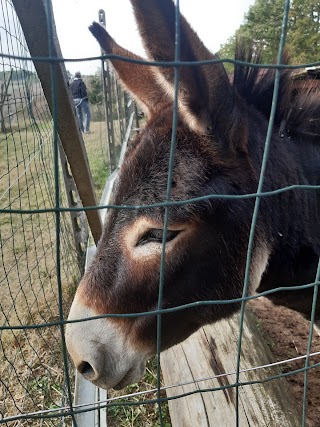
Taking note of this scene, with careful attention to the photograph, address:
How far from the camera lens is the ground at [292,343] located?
2742 millimetres

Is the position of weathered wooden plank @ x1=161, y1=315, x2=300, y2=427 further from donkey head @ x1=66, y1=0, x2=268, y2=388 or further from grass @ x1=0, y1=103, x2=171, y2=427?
donkey head @ x1=66, y1=0, x2=268, y2=388

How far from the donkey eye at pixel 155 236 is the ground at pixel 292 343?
1.89 m

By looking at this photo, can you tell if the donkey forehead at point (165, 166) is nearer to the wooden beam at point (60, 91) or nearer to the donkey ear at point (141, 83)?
the donkey ear at point (141, 83)

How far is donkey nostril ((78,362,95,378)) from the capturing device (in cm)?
Result: 155

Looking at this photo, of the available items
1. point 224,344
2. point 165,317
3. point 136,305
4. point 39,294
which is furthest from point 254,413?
point 39,294

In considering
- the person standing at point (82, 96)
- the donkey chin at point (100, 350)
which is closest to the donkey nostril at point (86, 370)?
the donkey chin at point (100, 350)

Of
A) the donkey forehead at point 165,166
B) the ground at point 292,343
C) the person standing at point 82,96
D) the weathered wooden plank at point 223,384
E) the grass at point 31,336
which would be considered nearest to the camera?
the donkey forehead at point 165,166

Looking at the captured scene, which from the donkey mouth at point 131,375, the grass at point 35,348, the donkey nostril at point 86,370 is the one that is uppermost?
the donkey nostril at point 86,370

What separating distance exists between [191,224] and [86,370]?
30.9 inches

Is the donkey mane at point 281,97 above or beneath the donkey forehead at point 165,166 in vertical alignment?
above

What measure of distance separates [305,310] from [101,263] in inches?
54.2

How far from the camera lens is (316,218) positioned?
1928 mm

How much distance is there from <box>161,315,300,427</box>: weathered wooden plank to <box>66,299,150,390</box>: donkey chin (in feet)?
2.61

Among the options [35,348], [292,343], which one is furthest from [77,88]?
[292,343]
